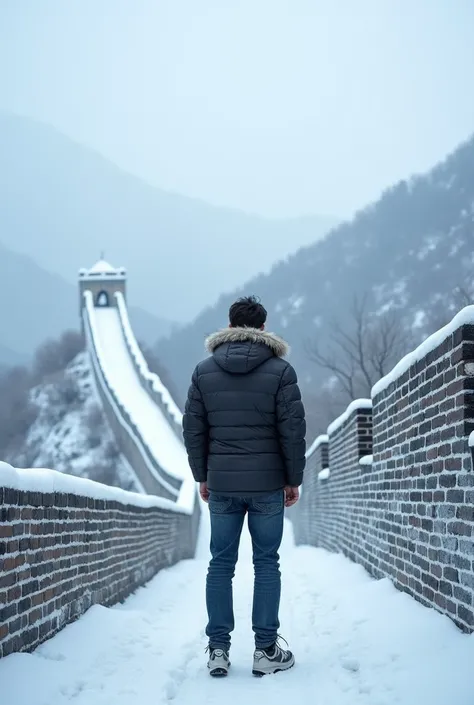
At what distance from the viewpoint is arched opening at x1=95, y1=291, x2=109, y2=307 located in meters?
70.2

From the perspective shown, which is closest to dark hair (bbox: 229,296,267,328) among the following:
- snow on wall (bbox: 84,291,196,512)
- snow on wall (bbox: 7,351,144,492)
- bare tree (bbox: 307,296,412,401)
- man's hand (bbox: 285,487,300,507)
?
man's hand (bbox: 285,487,300,507)

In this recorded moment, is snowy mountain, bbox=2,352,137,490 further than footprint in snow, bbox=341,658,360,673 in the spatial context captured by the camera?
Yes

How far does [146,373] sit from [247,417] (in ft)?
139

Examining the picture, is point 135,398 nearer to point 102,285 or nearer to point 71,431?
point 71,431

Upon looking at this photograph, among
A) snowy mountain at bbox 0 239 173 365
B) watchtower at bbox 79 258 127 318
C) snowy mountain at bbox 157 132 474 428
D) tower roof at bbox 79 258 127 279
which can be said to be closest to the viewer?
watchtower at bbox 79 258 127 318

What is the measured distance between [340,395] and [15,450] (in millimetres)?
22679

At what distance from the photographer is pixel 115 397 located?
44.1 m

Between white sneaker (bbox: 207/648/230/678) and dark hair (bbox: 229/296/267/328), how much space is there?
1.61 meters

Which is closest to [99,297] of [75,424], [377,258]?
[75,424]

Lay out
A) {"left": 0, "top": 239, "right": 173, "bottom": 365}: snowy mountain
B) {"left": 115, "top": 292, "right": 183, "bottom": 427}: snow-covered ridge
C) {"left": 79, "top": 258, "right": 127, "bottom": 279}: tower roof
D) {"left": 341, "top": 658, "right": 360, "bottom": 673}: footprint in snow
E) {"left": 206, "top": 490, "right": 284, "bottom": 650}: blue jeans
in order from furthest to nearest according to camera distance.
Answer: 1. {"left": 0, "top": 239, "right": 173, "bottom": 365}: snowy mountain
2. {"left": 79, "top": 258, "right": 127, "bottom": 279}: tower roof
3. {"left": 115, "top": 292, "right": 183, "bottom": 427}: snow-covered ridge
4. {"left": 206, "top": 490, "right": 284, "bottom": 650}: blue jeans
5. {"left": 341, "top": 658, "right": 360, "bottom": 673}: footprint in snow

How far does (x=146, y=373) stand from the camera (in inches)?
1837

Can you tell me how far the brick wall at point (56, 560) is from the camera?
4207 mm

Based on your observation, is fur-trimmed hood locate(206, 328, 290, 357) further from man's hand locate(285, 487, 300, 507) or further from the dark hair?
man's hand locate(285, 487, 300, 507)

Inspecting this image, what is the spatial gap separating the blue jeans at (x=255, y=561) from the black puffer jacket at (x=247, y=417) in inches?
4.1
